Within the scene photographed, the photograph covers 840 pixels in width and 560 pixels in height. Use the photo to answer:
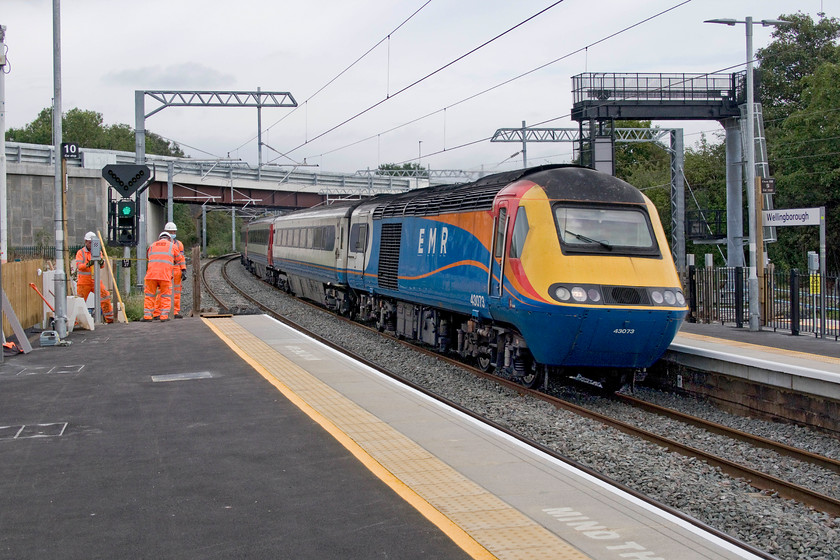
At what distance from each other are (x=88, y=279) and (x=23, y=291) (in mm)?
2237

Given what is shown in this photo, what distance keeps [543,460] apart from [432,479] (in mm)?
1149

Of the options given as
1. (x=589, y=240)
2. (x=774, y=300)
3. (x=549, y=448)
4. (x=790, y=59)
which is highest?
(x=790, y=59)

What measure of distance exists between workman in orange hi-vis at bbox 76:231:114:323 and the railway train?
23.4 feet

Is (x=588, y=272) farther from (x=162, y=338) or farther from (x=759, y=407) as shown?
(x=162, y=338)

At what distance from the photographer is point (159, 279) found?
18000 millimetres

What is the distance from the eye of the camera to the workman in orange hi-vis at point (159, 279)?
57.7 feet

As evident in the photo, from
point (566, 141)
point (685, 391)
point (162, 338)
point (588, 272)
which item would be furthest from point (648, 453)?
point (566, 141)

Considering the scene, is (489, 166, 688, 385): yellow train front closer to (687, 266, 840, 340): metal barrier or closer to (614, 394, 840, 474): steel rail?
(614, 394, 840, 474): steel rail

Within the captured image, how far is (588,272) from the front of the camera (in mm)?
11148

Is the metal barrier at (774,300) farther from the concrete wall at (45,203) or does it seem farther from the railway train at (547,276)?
the concrete wall at (45,203)

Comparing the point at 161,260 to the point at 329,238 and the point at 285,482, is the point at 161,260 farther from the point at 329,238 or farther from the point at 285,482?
the point at 285,482

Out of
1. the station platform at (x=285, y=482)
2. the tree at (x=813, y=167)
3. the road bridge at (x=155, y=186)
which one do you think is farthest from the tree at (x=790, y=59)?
the station platform at (x=285, y=482)

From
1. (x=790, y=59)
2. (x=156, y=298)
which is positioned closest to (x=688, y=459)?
(x=156, y=298)

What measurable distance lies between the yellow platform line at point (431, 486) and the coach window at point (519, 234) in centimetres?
323
